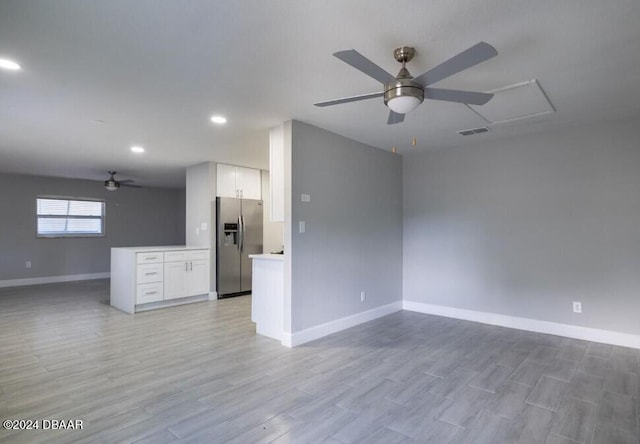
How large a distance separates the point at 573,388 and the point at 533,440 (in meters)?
0.96

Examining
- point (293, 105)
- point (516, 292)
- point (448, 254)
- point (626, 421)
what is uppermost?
point (293, 105)

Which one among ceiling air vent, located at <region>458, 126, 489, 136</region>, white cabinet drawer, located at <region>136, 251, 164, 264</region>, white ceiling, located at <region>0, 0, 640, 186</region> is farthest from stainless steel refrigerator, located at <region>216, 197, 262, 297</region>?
ceiling air vent, located at <region>458, 126, 489, 136</region>

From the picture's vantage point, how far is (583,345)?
3543 millimetres

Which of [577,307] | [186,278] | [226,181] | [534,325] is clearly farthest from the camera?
[226,181]

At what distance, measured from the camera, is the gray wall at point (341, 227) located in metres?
3.64

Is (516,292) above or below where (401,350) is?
above

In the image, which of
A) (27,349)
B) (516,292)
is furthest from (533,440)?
(27,349)

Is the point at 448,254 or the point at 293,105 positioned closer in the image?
the point at 293,105

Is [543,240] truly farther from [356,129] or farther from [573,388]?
[356,129]

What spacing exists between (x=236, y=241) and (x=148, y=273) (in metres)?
1.54

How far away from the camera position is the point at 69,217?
314 inches

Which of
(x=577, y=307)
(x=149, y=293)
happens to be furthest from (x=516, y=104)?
(x=149, y=293)

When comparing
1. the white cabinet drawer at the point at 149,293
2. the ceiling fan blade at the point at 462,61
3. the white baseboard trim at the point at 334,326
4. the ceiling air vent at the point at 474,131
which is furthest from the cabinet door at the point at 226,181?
the ceiling fan blade at the point at 462,61

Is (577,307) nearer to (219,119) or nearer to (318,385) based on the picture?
(318,385)
